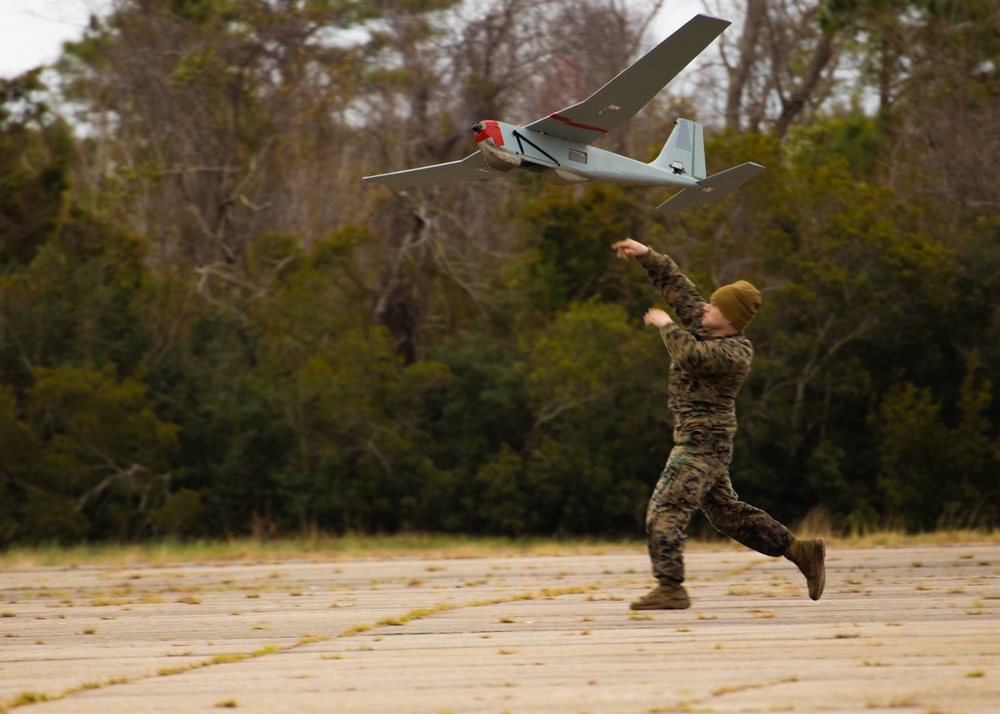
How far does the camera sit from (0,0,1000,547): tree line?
27.0 metres

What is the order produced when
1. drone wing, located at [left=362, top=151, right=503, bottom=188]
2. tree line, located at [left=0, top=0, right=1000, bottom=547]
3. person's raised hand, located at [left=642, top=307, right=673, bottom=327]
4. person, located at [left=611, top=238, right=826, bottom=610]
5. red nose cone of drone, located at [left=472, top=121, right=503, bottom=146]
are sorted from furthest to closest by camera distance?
Answer: tree line, located at [left=0, top=0, right=1000, bottom=547], drone wing, located at [left=362, top=151, right=503, bottom=188], red nose cone of drone, located at [left=472, top=121, right=503, bottom=146], person, located at [left=611, top=238, right=826, bottom=610], person's raised hand, located at [left=642, top=307, right=673, bottom=327]

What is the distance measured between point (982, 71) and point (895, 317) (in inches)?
276

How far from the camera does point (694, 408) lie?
7430mm

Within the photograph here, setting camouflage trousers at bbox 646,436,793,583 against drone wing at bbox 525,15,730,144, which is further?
drone wing at bbox 525,15,730,144

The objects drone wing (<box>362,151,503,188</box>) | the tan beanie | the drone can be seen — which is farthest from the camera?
drone wing (<box>362,151,503,188</box>)

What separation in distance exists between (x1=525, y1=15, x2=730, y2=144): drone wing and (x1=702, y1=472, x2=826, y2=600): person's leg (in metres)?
3.03

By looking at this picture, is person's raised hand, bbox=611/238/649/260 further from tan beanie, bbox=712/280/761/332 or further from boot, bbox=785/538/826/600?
boot, bbox=785/538/826/600

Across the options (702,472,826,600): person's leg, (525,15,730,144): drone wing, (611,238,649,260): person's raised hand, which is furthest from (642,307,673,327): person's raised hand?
(525,15,730,144): drone wing

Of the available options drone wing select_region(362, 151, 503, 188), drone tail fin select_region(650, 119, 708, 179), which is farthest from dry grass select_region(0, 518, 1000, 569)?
drone wing select_region(362, 151, 503, 188)

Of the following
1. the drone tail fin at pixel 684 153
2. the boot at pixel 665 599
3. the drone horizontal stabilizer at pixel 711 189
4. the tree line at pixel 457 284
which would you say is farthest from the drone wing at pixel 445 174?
the tree line at pixel 457 284

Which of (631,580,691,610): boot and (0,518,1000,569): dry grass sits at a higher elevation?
(631,580,691,610): boot

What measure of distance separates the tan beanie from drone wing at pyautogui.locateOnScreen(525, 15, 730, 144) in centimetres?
200

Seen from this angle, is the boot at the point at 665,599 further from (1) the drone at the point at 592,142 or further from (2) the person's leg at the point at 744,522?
(1) the drone at the point at 592,142

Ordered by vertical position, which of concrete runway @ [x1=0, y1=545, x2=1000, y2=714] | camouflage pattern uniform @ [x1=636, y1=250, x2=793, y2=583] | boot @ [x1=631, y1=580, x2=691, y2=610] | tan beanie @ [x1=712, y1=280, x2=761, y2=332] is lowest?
concrete runway @ [x1=0, y1=545, x2=1000, y2=714]
